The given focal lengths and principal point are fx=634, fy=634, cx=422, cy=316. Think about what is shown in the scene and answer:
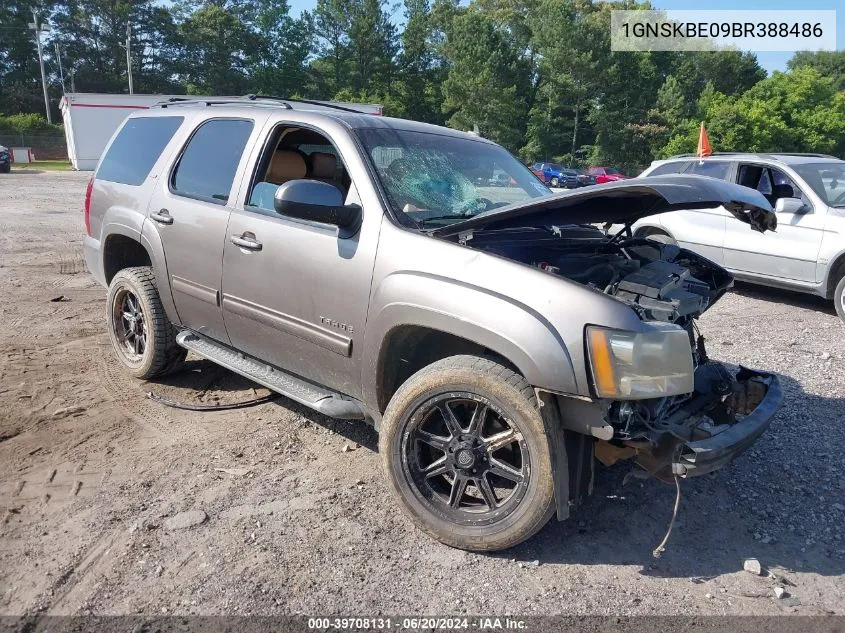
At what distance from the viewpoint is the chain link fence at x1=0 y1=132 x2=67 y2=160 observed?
4608 centimetres

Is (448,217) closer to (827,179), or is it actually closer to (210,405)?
(210,405)

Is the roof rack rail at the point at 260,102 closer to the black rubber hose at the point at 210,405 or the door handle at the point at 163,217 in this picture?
the door handle at the point at 163,217

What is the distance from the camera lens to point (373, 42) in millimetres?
59469

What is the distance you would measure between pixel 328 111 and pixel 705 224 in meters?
6.00

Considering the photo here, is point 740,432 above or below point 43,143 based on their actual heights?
below

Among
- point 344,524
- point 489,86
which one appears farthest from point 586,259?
point 489,86

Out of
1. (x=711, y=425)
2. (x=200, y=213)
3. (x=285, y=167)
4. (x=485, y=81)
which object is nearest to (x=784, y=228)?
(x=711, y=425)

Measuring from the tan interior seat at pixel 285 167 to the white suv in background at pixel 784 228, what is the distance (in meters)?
5.14

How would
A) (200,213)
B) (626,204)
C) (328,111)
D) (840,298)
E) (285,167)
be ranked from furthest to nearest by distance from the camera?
A: 1. (840,298)
2. (285,167)
3. (200,213)
4. (328,111)
5. (626,204)

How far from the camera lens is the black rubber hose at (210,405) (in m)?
4.32

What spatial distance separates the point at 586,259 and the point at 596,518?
133 centimetres

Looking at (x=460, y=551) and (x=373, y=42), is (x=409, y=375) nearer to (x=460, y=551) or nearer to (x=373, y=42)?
(x=460, y=551)

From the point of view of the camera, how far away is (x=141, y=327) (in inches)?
189

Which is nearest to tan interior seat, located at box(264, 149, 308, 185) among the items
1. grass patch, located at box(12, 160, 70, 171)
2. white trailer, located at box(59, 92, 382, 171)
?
white trailer, located at box(59, 92, 382, 171)
